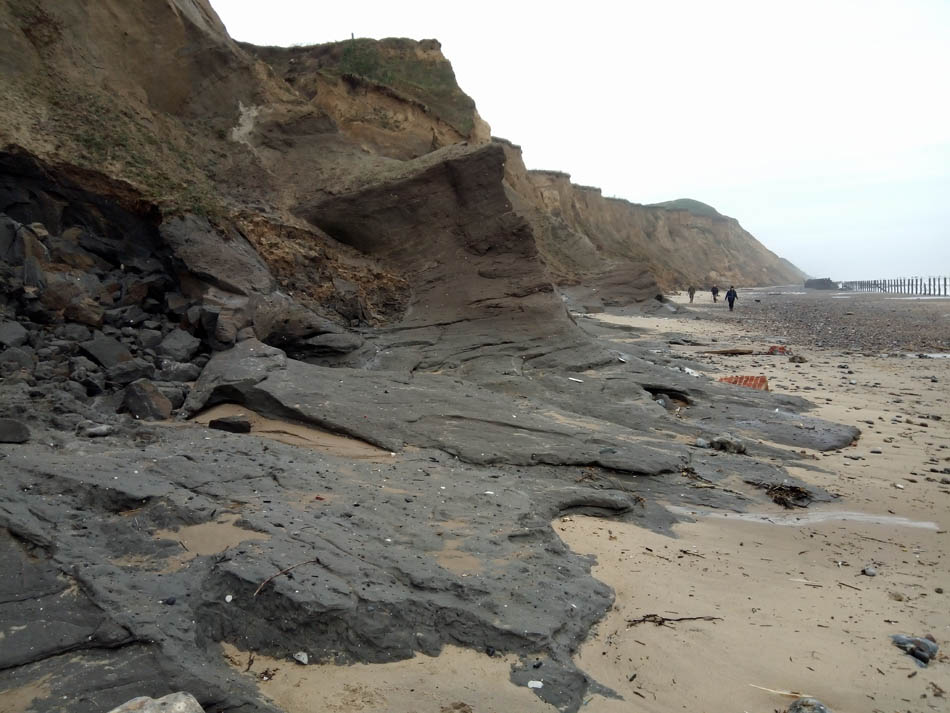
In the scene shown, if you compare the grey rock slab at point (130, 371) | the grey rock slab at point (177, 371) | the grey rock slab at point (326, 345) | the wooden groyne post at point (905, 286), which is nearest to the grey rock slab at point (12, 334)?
the grey rock slab at point (130, 371)

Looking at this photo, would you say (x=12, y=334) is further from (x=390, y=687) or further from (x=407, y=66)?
(x=407, y=66)

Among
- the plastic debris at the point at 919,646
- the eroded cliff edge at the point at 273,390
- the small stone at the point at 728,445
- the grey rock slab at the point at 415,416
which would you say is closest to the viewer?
the eroded cliff edge at the point at 273,390

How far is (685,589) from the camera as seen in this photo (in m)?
3.55

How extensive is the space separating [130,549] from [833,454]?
5600 millimetres

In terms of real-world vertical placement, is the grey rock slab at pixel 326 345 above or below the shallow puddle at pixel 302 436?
above

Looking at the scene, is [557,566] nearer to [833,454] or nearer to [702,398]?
[833,454]

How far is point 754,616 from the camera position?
3.30 metres

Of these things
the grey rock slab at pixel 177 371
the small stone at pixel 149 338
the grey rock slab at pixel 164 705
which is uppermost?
the small stone at pixel 149 338

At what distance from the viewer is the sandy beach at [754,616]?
2.59 metres

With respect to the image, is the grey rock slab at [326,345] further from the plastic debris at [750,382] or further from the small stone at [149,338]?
the plastic debris at [750,382]

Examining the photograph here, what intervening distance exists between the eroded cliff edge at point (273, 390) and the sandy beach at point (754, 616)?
0.48 feet

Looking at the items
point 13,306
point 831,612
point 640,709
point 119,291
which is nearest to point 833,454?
point 831,612

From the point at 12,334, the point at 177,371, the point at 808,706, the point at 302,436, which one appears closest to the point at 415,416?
the point at 302,436

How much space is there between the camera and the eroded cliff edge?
2.72 meters
